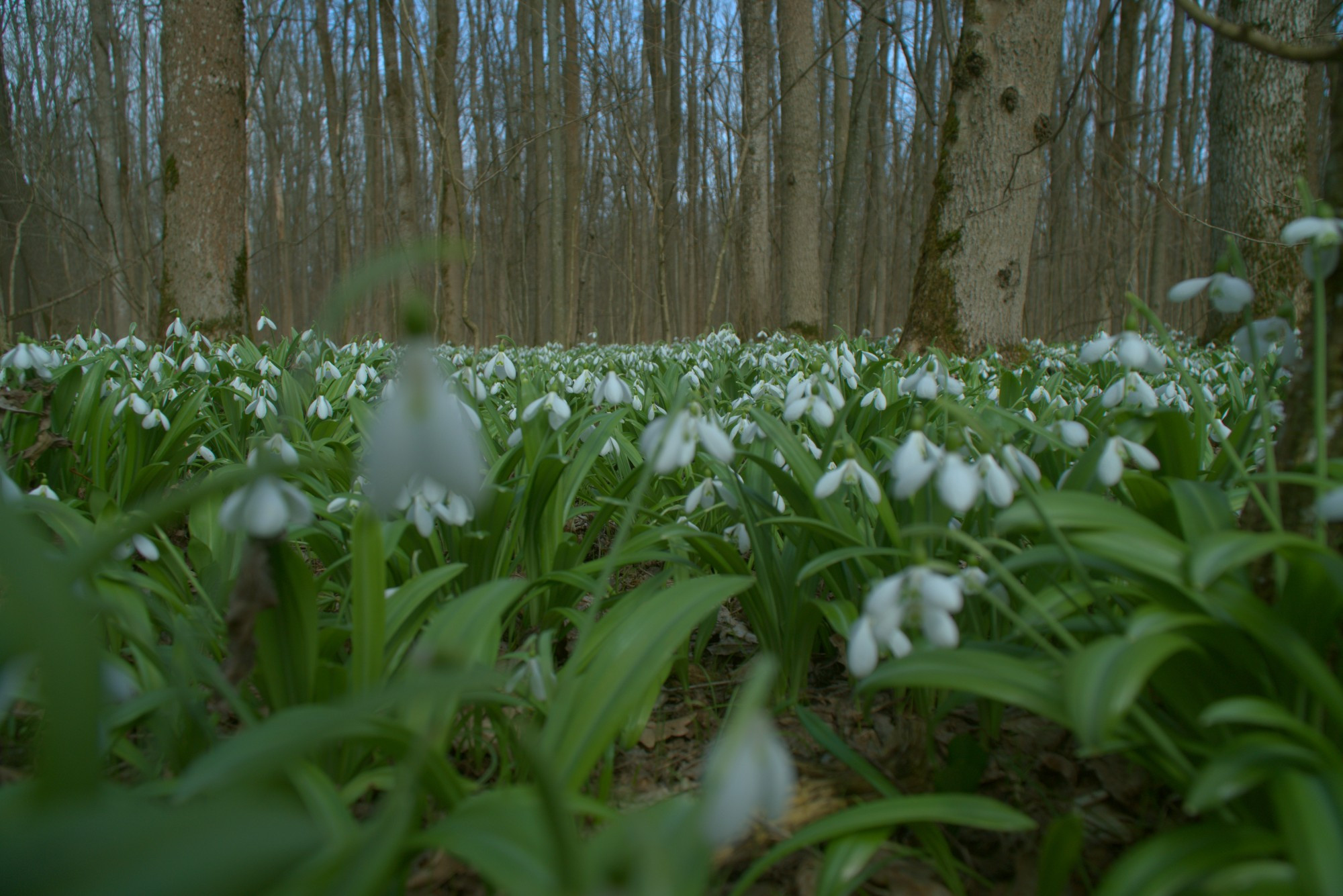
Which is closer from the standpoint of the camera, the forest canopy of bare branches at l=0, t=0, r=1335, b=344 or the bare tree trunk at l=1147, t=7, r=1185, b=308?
the forest canopy of bare branches at l=0, t=0, r=1335, b=344

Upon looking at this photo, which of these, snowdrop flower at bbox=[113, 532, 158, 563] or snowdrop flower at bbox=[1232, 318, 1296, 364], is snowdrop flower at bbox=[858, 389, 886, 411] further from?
snowdrop flower at bbox=[113, 532, 158, 563]

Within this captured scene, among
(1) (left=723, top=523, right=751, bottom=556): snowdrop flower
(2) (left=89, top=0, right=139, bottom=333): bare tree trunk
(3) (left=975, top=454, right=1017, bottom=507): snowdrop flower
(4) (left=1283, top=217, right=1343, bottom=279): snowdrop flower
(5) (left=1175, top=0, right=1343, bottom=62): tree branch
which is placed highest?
(2) (left=89, top=0, right=139, bottom=333): bare tree trunk

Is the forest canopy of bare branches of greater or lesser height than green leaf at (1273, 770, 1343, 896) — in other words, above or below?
above

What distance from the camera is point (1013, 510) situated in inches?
43.4

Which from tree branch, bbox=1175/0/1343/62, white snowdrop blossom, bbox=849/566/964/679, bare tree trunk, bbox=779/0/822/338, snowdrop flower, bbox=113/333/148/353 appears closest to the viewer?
white snowdrop blossom, bbox=849/566/964/679

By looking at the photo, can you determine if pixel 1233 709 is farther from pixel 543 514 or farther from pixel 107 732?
pixel 543 514

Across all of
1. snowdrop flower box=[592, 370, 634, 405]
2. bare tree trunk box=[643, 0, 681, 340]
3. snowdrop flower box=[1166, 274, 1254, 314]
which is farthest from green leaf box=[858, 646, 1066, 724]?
bare tree trunk box=[643, 0, 681, 340]

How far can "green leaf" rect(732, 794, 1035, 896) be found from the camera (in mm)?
999

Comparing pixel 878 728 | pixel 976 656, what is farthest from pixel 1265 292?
pixel 976 656

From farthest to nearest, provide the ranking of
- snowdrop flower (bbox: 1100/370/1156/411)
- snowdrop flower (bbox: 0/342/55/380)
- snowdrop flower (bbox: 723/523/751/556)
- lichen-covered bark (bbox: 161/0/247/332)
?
lichen-covered bark (bbox: 161/0/247/332), snowdrop flower (bbox: 0/342/55/380), snowdrop flower (bbox: 723/523/751/556), snowdrop flower (bbox: 1100/370/1156/411)

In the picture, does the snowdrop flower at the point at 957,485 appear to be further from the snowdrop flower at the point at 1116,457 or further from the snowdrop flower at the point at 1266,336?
the snowdrop flower at the point at 1266,336

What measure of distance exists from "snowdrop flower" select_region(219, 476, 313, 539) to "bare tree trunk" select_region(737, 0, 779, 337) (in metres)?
9.08

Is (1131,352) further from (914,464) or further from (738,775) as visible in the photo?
(738,775)

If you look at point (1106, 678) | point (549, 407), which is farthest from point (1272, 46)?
point (549, 407)
